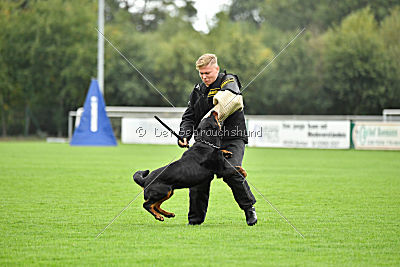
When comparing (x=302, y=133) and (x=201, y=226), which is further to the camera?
(x=302, y=133)

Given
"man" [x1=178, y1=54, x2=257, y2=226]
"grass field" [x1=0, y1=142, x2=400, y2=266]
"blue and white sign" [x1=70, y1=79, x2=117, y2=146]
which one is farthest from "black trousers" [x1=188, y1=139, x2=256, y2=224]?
"blue and white sign" [x1=70, y1=79, x2=117, y2=146]

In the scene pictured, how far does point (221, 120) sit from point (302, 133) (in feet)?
70.3

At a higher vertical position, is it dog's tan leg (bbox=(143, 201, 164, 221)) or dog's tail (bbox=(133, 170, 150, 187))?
dog's tail (bbox=(133, 170, 150, 187))

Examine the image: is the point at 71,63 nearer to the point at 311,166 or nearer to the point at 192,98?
the point at 311,166

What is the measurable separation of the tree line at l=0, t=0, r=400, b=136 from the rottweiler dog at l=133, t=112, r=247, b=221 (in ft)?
115

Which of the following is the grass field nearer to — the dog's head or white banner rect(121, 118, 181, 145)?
the dog's head

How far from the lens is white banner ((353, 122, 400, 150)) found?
27172mm

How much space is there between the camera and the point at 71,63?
4200cm

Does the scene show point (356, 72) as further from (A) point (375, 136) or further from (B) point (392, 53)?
(A) point (375, 136)

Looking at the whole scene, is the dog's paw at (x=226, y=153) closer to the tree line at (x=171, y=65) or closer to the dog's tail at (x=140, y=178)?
the dog's tail at (x=140, y=178)

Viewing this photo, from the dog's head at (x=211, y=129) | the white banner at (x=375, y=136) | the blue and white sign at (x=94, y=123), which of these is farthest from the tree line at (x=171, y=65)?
the dog's head at (x=211, y=129)

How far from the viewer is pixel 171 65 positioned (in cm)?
4659

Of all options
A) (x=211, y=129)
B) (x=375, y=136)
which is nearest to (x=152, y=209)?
(x=211, y=129)

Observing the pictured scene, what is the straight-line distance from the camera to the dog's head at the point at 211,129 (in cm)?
743
